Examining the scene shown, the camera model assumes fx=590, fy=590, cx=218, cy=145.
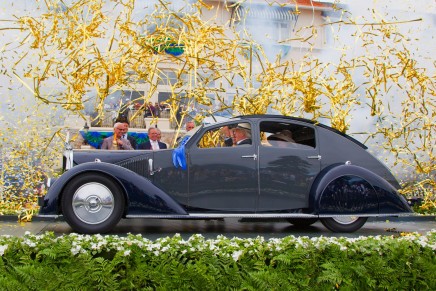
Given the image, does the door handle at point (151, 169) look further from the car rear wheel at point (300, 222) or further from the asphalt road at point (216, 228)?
the car rear wheel at point (300, 222)

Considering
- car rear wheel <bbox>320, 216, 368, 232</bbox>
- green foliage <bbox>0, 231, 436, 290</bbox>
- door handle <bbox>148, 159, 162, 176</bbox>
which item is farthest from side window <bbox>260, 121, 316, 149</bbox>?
green foliage <bbox>0, 231, 436, 290</bbox>

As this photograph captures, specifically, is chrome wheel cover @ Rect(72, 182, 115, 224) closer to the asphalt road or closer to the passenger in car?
the asphalt road

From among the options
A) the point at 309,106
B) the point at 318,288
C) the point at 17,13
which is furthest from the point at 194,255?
the point at 17,13

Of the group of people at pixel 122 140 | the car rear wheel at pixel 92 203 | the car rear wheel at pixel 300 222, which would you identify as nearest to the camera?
the car rear wheel at pixel 92 203

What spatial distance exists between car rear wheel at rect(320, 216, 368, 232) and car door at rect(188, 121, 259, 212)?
931 mm

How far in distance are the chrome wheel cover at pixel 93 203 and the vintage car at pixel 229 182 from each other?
10 millimetres

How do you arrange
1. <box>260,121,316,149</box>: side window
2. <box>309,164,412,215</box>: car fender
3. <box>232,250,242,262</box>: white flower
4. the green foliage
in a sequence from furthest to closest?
<box>260,121,316,149</box>: side window → <box>309,164,412,215</box>: car fender → <box>232,250,242,262</box>: white flower → the green foliage

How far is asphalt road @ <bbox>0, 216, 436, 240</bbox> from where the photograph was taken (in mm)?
6216

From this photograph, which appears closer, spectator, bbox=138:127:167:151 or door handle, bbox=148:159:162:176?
door handle, bbox=148:159:162:176

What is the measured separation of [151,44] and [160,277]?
131 inches

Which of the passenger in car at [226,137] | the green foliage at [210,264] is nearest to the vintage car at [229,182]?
the passenger in car at [226,137]

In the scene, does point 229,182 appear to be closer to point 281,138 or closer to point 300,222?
point 281,138

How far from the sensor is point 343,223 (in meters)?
6.69

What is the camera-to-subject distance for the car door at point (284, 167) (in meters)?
6.36
